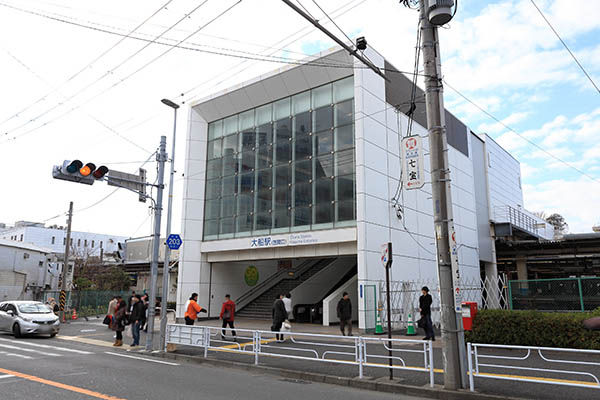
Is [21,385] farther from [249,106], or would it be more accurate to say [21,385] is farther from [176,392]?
[249,106]

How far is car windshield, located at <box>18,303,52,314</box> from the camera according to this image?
19.6 metres

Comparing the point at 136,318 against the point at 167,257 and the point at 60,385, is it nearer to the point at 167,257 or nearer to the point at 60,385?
the point at 167,257

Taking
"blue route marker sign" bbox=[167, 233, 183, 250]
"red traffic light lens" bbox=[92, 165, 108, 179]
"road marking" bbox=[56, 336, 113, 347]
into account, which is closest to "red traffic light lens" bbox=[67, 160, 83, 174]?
"red traffic light lens" bbox=[92, 165, 108, 179]

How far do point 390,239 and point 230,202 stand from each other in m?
10.4

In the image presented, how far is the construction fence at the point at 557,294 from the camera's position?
19.3 meters

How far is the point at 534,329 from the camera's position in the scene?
12.6 meters

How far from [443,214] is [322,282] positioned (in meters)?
19.5

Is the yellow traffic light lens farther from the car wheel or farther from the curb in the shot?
the car wheel

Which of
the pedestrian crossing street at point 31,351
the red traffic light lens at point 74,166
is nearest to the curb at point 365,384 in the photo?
the pedestrian crossing street at point 31,351

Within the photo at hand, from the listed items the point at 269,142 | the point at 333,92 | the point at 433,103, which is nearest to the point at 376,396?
the point at 433,103

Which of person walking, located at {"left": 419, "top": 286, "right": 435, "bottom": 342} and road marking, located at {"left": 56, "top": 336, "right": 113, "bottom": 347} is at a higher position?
person walking, located at {"left": 419, "top": 286, "right": 435, "bottom": 342}

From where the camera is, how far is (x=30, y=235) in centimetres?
8150

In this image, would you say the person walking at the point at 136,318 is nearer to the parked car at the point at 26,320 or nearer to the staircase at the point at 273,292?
the parked car at the point at 26,320

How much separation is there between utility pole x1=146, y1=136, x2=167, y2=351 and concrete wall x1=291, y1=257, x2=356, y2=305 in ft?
38.9
